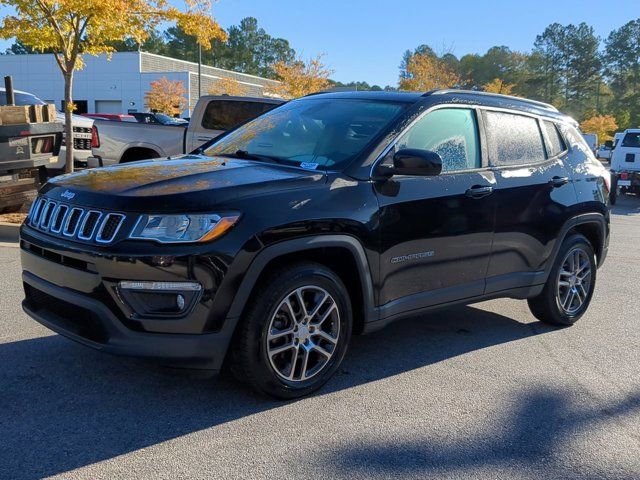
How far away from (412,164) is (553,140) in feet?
7.00

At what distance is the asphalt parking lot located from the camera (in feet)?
10.2

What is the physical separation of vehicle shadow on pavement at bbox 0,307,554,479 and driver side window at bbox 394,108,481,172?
142cm

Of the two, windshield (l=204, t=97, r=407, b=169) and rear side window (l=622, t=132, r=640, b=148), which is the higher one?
windshield (l=204, t=97, r=407, b=169)

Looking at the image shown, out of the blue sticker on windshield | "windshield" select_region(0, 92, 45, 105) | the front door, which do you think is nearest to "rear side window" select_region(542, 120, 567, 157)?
the front door

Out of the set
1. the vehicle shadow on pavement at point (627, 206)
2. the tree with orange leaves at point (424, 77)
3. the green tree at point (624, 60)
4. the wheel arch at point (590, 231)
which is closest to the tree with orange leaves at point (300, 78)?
the tree with orange leaves at point (424, 77)

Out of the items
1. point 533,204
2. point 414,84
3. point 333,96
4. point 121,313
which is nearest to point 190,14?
point 333,96

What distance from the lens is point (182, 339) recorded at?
329 centimetres

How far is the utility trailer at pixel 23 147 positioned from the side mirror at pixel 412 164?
5991 mm

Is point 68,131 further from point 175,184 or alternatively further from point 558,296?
point 558,296

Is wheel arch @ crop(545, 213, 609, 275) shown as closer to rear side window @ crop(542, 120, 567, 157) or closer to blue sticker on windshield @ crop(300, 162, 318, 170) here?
rear side window @ crop(542, 120, 567, 157)

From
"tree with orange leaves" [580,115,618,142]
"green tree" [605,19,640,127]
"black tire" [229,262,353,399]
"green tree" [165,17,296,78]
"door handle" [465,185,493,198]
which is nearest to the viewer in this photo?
"black tire" [229,262,353,399]

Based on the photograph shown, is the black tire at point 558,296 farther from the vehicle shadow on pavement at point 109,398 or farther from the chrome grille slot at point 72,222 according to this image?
the chrome grille slot at point 72,222

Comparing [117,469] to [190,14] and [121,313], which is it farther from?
[190,14]

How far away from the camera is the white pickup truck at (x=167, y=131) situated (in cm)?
1095
